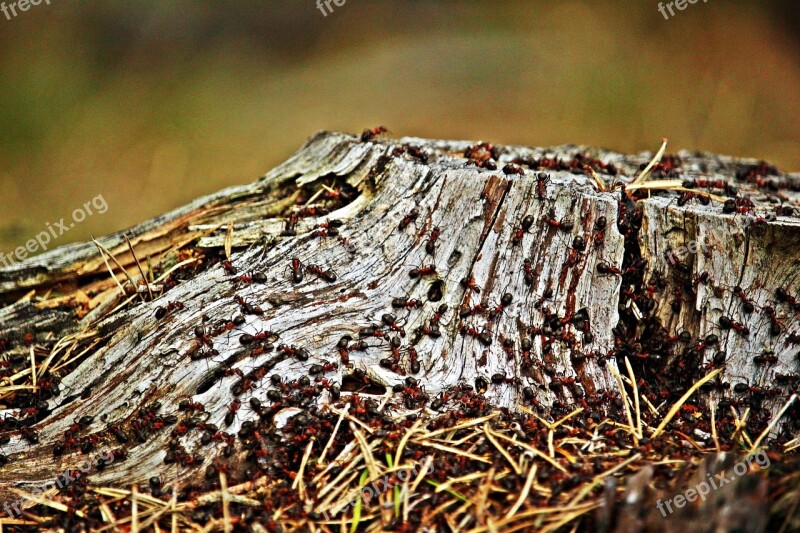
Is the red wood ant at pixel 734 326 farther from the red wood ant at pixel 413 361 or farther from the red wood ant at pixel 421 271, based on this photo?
the red wood ant at pixel 413 361

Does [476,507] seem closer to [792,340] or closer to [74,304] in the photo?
[792,340]

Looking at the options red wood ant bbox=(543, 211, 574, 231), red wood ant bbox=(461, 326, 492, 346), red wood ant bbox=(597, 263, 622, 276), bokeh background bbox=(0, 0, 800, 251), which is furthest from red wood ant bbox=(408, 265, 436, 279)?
bokeh background bbox=(0, 0, 800, 251)

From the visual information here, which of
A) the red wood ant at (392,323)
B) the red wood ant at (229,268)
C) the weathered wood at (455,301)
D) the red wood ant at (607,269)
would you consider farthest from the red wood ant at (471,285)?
the red wood ant at (229,268)

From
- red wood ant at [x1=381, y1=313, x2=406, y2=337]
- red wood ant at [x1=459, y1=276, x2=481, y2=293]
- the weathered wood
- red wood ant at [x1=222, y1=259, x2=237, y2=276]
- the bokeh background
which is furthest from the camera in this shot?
the bokeh background

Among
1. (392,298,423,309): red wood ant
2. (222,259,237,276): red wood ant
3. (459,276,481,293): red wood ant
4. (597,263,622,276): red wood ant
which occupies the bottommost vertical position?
(597,263,622,276): red wood ant

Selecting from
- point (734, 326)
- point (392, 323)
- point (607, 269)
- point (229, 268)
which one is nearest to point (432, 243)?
point (392, 323)

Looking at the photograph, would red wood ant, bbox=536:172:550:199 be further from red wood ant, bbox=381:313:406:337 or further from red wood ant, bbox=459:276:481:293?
red wood ant, bbox=381:313:406:337
